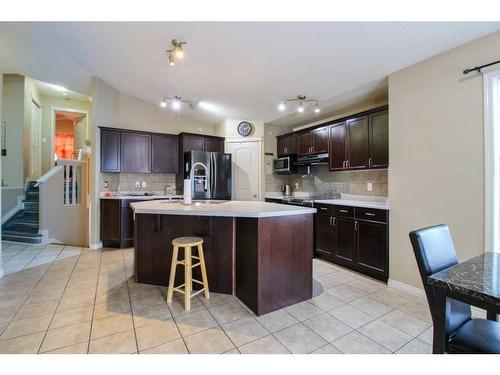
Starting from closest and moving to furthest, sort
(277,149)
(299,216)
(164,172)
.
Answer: (299,216) < (164,172) < (277,149)

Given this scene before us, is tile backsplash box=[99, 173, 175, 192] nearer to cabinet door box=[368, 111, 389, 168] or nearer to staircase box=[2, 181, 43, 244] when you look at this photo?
staircase box=[2, 181, 43, 244]

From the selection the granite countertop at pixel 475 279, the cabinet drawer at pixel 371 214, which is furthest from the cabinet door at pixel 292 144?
the granite countertop at pixel 475 279

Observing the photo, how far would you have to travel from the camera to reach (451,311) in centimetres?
113

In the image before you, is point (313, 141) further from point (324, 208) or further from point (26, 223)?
point (26, 223)

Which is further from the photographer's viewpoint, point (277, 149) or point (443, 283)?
point (277, 149)

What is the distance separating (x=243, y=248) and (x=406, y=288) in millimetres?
1863

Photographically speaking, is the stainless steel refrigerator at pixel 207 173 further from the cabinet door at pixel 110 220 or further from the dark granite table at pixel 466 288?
the dark granite table at pixel 466 288

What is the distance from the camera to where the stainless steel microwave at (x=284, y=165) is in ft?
15.5

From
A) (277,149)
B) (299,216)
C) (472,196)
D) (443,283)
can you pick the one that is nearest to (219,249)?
(299,216)

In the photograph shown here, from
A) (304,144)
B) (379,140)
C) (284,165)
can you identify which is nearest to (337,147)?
(379,140)

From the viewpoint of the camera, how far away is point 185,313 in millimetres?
2062

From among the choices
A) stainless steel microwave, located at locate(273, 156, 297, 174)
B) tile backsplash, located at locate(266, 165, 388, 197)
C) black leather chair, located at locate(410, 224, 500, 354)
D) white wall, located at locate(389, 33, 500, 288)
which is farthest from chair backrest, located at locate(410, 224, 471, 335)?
stainless steel microwave, located at locate(273, 156, 297, 174)
